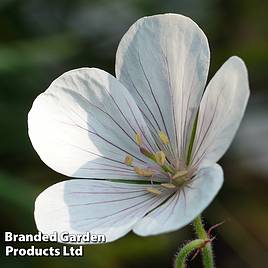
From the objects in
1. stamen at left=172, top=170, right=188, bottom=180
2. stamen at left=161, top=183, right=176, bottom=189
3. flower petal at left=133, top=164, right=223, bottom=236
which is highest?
stamen at left=172, top=170, right=188, bottom=180

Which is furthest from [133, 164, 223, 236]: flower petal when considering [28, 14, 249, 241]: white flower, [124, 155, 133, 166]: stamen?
[124, 155, 133, 166]: stamen

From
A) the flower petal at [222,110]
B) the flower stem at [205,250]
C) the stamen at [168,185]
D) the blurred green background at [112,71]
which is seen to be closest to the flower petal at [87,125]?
the stamen at [168,185]

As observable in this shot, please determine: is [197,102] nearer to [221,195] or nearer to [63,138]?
[63,138]

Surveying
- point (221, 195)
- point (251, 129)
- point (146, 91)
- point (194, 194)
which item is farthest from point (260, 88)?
point (194, 194)

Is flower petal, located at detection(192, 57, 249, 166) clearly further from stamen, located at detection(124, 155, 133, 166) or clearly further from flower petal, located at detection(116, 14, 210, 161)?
stamen, located at detection(124, 155, 133, 166)

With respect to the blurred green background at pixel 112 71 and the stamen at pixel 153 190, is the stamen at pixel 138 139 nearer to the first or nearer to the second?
the stamen at pixel 153 190

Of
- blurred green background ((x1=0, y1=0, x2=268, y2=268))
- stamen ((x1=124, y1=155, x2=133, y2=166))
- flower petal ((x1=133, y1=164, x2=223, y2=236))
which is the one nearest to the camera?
flower petal ((x1=133, y1=164, x2=223, y2=236))

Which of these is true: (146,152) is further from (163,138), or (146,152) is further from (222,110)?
(222,110)
